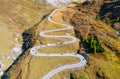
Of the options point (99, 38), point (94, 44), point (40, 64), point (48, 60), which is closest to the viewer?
point (40, 64)

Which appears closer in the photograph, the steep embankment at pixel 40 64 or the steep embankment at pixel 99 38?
the steep embankment at pixel 99 38

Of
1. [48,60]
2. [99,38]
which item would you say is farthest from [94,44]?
[48,60]

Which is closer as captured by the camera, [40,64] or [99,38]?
[40,64]

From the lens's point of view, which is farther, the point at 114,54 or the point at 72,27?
the point at 72,27

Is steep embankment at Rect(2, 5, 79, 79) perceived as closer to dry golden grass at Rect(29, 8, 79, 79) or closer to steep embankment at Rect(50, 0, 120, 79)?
dry golden grass at Rect(29, 8, 79, 79)

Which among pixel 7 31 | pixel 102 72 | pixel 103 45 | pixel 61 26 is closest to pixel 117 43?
pixel 103 45

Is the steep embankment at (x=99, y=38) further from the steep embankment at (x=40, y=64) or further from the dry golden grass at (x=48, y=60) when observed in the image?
the steep embankment at (x=40, y=64)

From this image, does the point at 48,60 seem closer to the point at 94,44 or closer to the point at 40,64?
the point at 40,64

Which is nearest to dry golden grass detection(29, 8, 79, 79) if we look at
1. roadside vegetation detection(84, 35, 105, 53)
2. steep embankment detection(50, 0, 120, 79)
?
steep embankment detection(50, 0, 120, 79)

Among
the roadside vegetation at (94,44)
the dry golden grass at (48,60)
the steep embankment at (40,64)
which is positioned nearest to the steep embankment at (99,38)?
the roadside vegetation at (94,44)

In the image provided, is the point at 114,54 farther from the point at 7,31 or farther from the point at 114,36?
the point at 7,31

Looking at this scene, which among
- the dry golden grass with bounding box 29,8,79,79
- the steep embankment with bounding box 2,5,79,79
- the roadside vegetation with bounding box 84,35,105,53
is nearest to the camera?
the steep embankment with bounding box 2,5,79,79
